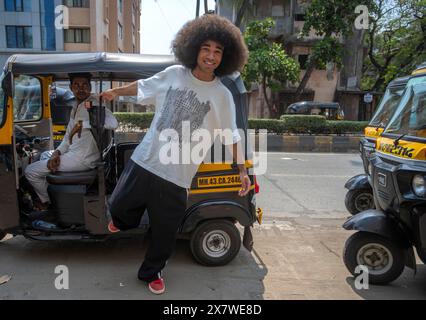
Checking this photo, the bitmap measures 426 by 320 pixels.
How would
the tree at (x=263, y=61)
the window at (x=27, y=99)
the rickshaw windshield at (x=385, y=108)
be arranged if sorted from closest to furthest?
the window at (x=27, y=99) → the rickshaw windshield at (x=385, y=108) → the tree at (x=263, y=61)

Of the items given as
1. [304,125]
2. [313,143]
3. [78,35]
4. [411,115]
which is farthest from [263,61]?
[78,35]

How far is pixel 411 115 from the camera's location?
11.6 ft

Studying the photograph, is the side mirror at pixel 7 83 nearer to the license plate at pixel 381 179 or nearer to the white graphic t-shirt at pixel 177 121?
the white graphic t-shirt at pixel 177 121

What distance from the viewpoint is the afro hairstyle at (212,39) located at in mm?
2891

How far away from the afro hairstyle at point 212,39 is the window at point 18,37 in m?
28.5

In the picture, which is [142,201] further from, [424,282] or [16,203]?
[424,282]

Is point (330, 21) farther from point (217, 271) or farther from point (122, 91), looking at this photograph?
point (122, 91)

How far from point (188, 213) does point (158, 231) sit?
61cm

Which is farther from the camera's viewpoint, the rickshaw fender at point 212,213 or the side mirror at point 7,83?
the rickshaw fender at point 212,213

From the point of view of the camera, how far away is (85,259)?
376 cm

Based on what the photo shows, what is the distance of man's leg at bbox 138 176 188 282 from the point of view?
2.90 meters

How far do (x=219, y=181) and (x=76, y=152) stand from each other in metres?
1.44

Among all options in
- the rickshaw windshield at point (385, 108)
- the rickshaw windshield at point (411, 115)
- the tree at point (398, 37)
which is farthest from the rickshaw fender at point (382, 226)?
the tree at point (398, 37)
